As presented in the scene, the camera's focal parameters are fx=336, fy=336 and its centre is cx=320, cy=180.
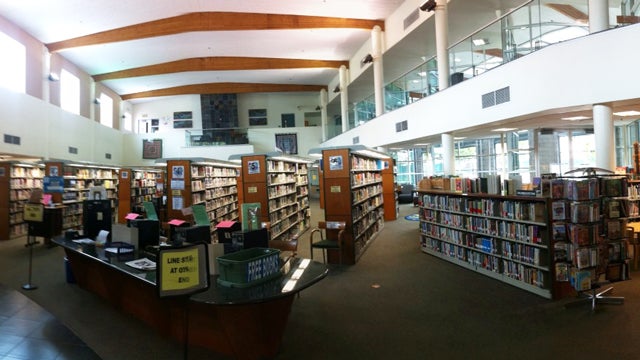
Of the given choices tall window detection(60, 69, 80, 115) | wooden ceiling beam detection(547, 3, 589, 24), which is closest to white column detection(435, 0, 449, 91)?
wooden ceiling beam detection(547, 3, 589, 24)

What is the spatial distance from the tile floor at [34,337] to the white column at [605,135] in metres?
7.14

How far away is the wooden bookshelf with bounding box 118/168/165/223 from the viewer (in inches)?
476

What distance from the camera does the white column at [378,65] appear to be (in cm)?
1145

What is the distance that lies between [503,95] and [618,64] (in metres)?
1.81

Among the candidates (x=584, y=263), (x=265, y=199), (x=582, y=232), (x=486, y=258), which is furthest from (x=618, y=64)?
(x=265, y=199)

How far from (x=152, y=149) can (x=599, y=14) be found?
1891 centimetres

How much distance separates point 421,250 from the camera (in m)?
7.16

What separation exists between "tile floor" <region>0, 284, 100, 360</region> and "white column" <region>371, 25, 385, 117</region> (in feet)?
34.1

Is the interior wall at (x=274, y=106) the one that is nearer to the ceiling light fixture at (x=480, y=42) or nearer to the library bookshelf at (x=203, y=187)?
the library bookshelf at (x=203, y=187)

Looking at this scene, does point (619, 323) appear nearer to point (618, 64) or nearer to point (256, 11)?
point (618, 64)

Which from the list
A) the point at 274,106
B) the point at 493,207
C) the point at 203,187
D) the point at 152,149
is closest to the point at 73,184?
the point at 203,187

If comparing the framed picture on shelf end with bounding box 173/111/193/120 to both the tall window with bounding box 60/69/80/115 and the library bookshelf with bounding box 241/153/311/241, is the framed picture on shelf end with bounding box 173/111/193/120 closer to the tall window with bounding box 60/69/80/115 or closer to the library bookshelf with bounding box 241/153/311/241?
the tall window with bounding box 60/69/80/115

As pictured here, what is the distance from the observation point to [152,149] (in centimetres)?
1839

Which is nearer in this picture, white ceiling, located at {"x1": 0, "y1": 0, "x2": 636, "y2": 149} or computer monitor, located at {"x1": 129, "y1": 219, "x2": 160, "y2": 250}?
computer monitor, located at {"x1": 129, "y1": 219, "x2": 160, "y2": 250}
